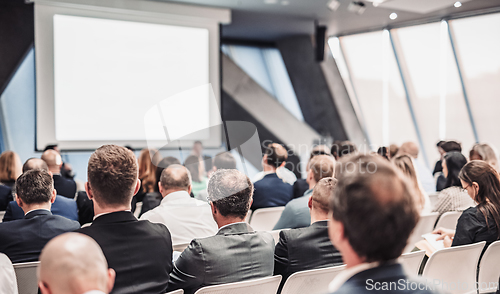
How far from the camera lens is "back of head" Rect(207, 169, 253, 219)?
188 centimetres

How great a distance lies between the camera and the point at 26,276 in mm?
1832

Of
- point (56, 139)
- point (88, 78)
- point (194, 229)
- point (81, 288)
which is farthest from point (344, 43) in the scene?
point (81, 288)

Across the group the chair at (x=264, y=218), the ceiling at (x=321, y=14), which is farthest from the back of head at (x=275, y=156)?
the ceiling at (x=321, y=14)

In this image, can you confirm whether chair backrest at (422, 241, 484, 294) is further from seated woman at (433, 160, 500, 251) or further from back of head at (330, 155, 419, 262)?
back of head at (330, 155, 419, 262)

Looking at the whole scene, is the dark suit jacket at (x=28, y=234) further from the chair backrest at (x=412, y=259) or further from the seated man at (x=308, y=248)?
the chair backrest at (x=412, y=259)

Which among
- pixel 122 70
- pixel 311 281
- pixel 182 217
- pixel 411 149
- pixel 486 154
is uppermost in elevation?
pixel 122 70

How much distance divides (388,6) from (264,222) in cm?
511

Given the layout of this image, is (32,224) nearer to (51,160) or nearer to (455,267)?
(51,160)

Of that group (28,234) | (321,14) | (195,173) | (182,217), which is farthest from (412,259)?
(321,14)

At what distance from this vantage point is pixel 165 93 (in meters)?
6.32

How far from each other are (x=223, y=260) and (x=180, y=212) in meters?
0.95

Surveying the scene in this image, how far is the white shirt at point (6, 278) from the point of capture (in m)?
1.56

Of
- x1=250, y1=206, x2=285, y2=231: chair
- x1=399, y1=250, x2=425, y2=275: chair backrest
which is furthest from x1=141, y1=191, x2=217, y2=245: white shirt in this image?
x1=399, y1=250, x2=425, y2=275: chair backrest

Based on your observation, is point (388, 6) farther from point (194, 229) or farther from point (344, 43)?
point (194, 229)
